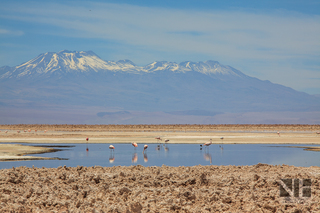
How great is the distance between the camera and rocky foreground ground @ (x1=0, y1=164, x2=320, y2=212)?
10102mm

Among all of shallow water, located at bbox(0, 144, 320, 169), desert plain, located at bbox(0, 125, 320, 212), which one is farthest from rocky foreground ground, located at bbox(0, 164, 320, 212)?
shallow water, located at bbox(0, 144, 320, 169)

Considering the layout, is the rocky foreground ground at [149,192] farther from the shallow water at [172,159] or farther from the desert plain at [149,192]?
the shallow water at [172,159]

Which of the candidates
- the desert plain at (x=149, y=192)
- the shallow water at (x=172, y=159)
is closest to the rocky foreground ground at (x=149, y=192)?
the desert plain at (x=149, y=192)

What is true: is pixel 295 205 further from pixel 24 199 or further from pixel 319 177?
pixel 24 199

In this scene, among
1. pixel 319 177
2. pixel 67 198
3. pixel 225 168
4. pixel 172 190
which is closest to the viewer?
pixel 67 198

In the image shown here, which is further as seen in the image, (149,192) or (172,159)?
(172,159)

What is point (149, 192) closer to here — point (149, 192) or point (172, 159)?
point (149, 192)

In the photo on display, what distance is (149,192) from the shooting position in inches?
452

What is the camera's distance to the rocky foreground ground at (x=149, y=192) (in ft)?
33.1

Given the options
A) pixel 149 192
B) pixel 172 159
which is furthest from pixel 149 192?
pixel 172 159

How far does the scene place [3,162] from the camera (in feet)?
70.0

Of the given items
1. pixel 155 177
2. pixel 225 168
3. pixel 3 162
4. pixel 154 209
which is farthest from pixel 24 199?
pixel 3 162

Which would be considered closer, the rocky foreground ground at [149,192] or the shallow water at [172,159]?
the rocky foreground ground at [149,192]

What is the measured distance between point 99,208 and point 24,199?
2.12 metres
